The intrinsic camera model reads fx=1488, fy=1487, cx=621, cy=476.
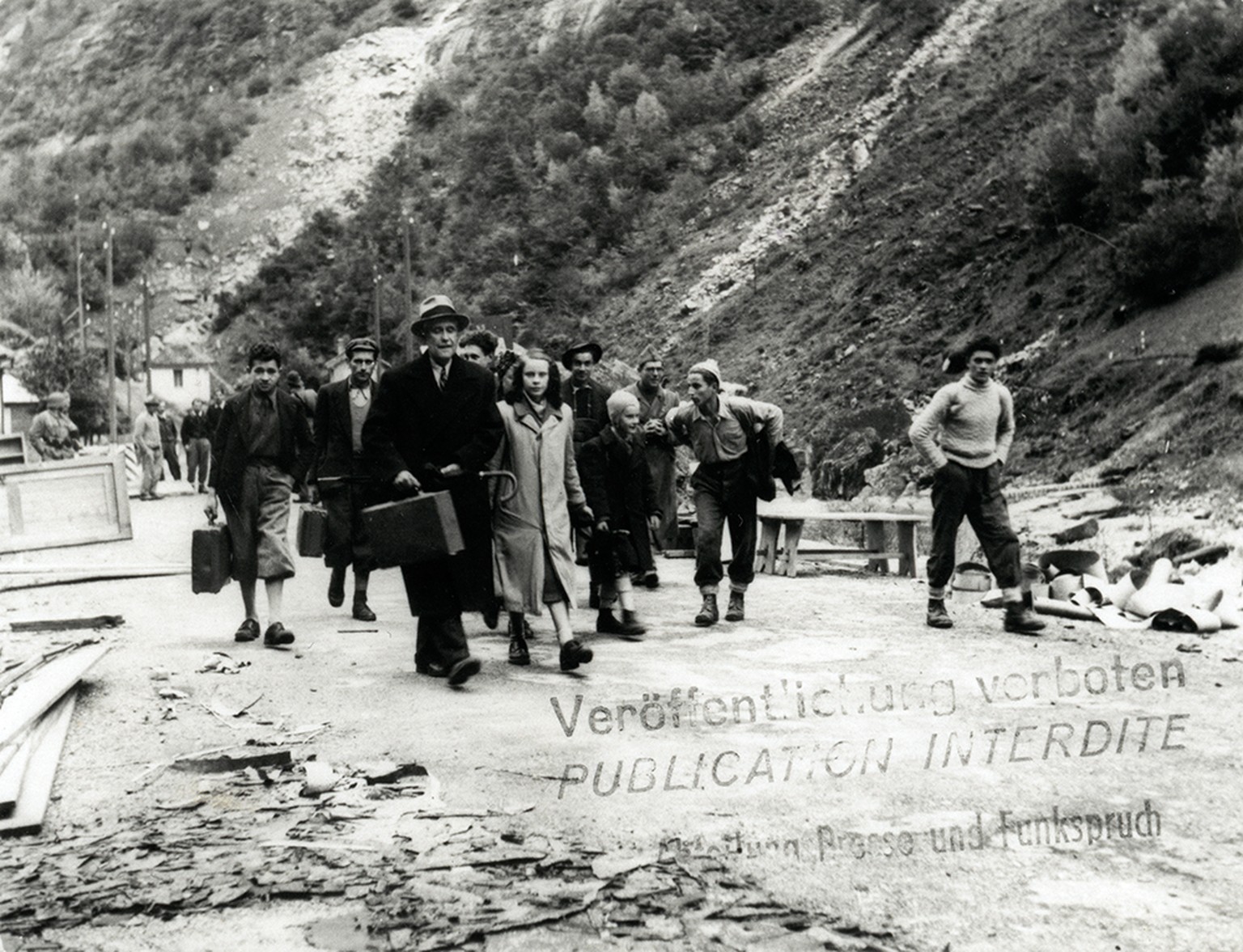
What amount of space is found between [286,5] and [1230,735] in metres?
90.9

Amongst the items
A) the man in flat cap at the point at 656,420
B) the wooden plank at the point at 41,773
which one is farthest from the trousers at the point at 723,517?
the wooden plank at the point at 41,773

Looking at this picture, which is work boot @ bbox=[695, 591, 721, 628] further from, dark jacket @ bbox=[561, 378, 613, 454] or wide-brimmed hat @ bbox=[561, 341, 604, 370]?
wide-brimmed hat @ bbox=[561, 341, 604, 370]

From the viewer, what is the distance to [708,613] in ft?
32.9

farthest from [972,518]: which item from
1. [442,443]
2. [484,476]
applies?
[442,443]

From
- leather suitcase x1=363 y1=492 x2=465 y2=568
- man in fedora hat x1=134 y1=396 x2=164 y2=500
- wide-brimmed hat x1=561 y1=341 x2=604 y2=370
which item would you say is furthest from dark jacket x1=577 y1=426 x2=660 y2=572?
man in fedora hat x1=134 y1=396 x2=164 y2=500

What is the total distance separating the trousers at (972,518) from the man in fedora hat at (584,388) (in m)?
2.42

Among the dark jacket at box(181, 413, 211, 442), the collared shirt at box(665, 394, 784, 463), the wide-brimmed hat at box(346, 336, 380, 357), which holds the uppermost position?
the dark jacket at box(181, 413, 211, 442)

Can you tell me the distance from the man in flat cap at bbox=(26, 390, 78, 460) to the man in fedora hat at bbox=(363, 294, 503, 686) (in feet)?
30.0

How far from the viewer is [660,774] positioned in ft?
18.7

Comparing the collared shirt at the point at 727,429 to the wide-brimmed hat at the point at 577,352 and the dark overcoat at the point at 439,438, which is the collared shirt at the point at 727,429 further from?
the dark overcoat at the point at 439,438

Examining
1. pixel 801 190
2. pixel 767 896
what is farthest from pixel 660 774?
pixel 801 190

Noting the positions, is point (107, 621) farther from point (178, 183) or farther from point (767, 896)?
point (178, 183)

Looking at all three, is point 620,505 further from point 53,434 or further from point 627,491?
point 53,434

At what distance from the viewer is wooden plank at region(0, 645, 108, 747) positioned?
623 cm
